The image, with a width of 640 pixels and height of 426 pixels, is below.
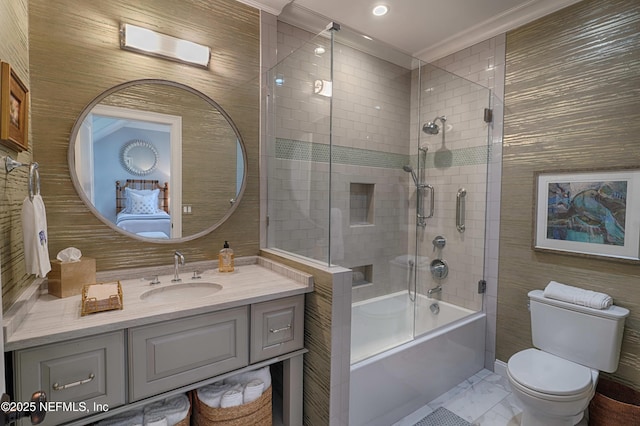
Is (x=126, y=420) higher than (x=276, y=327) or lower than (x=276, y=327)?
lower

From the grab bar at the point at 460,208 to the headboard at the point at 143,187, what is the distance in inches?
91.6

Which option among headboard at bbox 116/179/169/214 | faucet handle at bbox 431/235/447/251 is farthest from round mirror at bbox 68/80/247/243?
faucet handle at bbox 431/235/447/251

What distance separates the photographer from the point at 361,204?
287cm

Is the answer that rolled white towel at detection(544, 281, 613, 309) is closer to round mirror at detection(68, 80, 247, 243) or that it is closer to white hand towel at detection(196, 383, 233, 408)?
white hand towel at detection(196, 383, 233, 408)

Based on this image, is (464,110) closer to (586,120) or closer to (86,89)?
(586,120)

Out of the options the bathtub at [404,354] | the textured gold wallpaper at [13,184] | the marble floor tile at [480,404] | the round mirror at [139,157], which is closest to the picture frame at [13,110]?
the textured gold wallpaper at [13,184]

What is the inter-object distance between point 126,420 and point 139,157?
52.7 inches

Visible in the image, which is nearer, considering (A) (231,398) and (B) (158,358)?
(B) (158,358)

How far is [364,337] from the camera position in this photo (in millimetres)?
2131

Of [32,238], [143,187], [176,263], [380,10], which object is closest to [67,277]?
[32,238]

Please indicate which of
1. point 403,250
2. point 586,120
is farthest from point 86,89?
point 586,120

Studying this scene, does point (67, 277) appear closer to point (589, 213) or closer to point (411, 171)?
point (411, 171)

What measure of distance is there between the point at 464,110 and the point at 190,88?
220cm

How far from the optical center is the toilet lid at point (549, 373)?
5.65 ft
